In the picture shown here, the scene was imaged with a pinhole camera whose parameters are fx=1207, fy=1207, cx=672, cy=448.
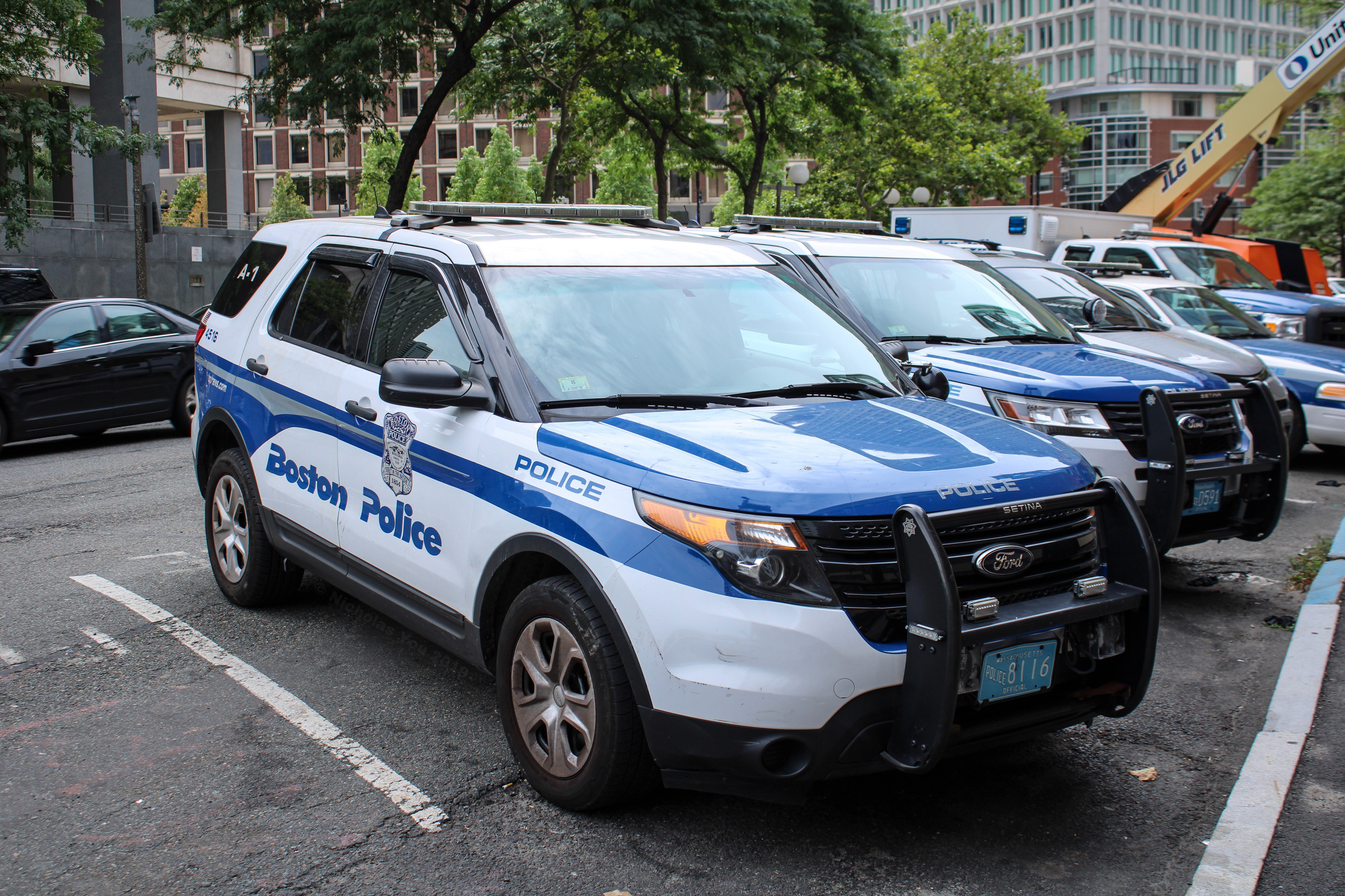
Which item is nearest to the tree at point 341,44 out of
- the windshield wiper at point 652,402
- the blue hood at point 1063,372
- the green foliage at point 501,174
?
the blue hood at point 1063,372

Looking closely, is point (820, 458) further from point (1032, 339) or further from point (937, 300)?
point (937, 300)

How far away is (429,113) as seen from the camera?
67.2ft

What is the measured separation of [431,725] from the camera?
4.53 meters

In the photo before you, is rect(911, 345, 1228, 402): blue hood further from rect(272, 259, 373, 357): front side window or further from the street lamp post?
the street lamp post

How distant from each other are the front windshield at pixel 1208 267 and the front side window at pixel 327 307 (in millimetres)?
11792

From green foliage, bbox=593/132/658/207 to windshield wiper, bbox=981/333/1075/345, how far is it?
3.10m

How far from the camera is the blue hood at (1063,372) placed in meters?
6.49

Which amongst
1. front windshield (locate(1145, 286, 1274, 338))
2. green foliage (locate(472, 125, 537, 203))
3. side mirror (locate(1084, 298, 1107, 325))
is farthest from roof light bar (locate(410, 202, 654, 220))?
green foliage (locate(472, 125, 537, 203))

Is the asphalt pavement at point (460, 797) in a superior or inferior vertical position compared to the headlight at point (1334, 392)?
inferior

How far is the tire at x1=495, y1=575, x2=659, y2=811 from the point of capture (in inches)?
138

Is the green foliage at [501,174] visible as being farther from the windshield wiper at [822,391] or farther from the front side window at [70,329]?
the windshield wiper at [822,391]

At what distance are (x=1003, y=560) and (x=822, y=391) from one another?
121 cm

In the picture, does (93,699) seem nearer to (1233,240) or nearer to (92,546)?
(92,546)

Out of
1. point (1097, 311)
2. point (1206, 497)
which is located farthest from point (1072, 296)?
point (1206, 497)
